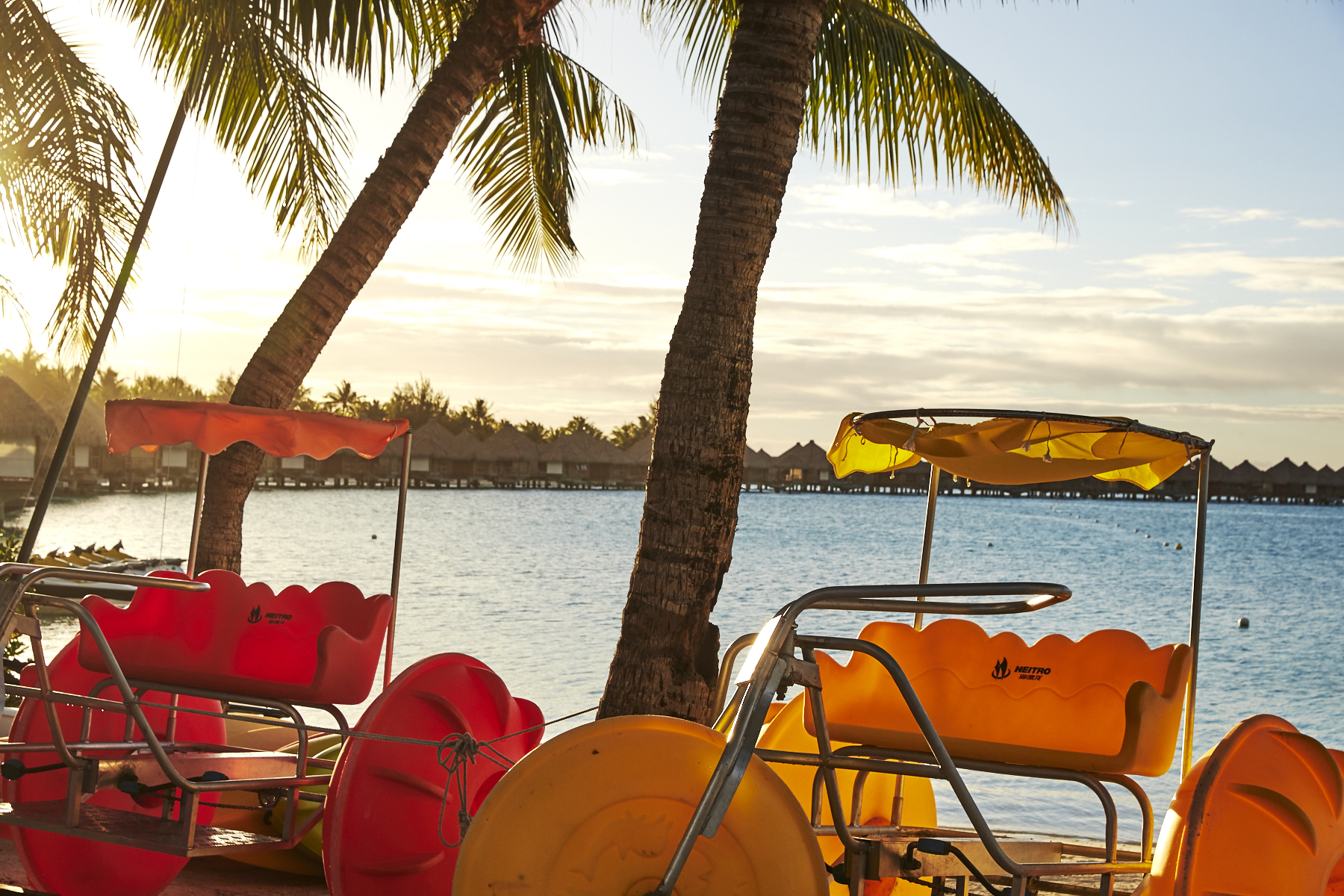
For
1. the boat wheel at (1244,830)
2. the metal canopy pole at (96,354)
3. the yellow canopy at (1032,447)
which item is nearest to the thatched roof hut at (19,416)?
the metal canopy pole at (96,354)

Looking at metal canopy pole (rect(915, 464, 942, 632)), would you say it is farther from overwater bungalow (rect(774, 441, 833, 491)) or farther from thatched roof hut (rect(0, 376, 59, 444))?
overwater bungalow (rect(774, 441, 833, 491))

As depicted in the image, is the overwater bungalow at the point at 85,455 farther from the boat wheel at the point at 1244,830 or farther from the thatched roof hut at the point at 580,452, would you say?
the thatched roof hut at the point at 580,452

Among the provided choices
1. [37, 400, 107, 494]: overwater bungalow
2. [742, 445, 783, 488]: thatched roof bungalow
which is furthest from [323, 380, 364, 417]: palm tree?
[37, 400, 107, 494]: overwater bungalow

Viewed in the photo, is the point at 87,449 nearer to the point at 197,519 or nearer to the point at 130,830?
the point at 197,519

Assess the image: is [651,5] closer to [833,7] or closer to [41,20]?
[833,7]

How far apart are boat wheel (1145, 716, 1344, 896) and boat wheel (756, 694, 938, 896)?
136 centimetres

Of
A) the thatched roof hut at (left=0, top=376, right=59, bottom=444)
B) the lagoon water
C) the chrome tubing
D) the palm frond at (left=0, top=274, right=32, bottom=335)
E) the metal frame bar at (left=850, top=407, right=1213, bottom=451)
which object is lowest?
the lagoon water

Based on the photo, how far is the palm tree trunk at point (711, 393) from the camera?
4.59 m

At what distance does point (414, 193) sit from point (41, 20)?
142 inches

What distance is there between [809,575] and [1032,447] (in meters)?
45.0

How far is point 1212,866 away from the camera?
309 cm

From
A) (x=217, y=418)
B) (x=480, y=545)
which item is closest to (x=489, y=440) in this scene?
(x=480, y=545)

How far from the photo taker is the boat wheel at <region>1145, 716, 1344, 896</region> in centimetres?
308

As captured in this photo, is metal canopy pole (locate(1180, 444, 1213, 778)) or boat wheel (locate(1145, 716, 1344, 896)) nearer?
boat wheel (locate(1145, 716, 1344, 896))
